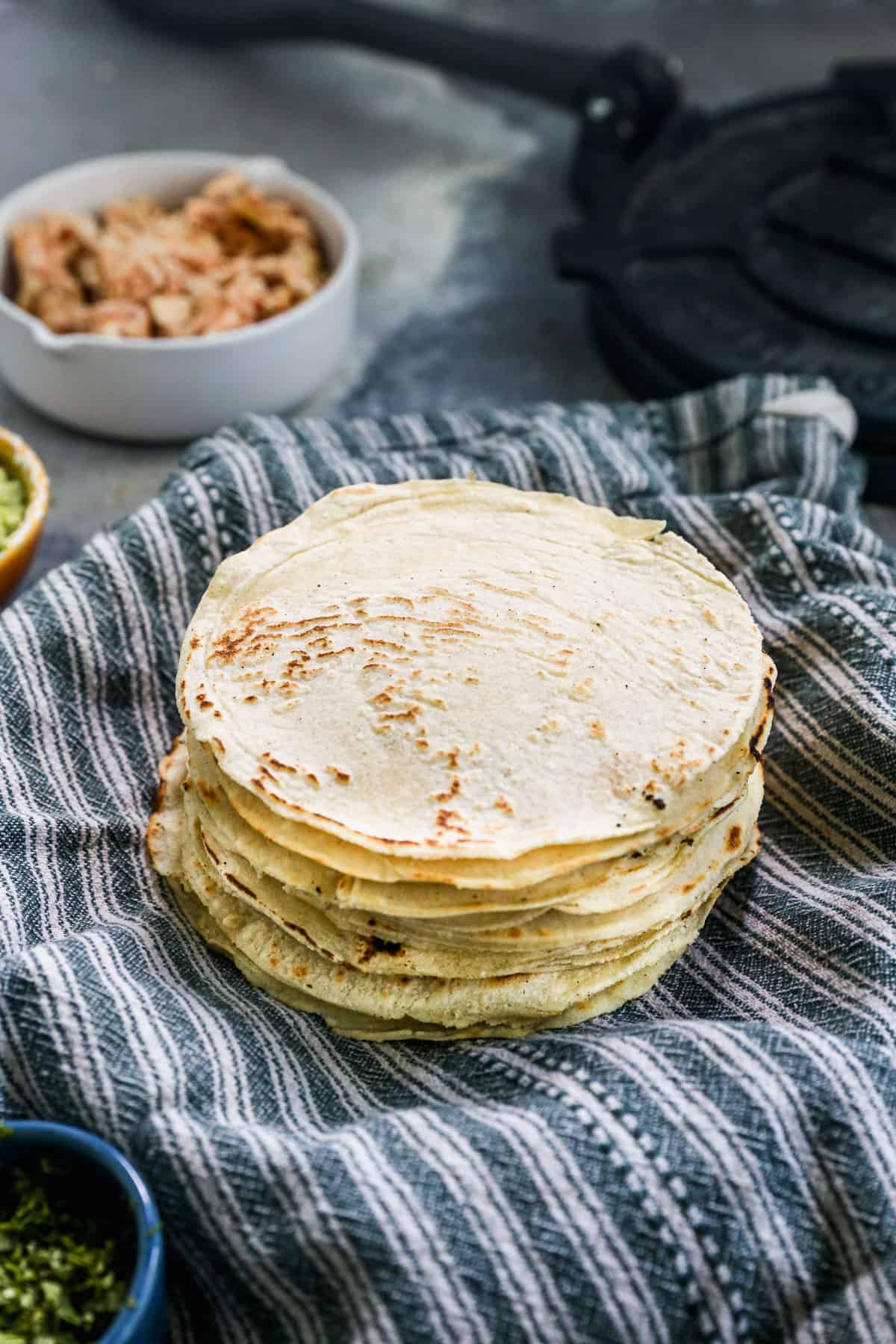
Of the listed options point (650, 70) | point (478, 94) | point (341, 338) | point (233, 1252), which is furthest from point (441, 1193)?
point (478, 94)

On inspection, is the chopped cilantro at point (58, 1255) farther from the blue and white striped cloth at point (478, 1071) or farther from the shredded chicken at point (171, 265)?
the shredded chicken at point (171, 265)

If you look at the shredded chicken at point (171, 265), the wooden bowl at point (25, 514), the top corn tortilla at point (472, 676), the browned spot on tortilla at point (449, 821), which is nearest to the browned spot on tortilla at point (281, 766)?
the top corn tortilla at point (472, 676)

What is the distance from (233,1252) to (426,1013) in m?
0.23

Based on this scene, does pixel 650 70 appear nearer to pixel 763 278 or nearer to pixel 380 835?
pixel 763 278

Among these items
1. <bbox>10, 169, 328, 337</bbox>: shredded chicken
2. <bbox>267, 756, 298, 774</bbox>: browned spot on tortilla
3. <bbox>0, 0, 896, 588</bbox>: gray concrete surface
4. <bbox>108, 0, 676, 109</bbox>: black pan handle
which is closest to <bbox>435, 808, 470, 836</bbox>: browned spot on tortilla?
<bbox>267, 756, 298, 774</bbox>: browned spot on tortilla

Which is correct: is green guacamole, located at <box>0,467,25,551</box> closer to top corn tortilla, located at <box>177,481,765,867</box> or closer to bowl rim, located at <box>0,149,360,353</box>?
bowl rim, located at <box>0,149,360,353</box>

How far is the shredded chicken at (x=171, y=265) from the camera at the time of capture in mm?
1928

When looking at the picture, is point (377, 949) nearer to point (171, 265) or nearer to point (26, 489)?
point (26, 489)

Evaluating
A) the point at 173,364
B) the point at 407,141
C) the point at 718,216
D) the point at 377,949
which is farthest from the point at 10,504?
the point at 407,141

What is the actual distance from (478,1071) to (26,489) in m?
0.91

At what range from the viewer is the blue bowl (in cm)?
88

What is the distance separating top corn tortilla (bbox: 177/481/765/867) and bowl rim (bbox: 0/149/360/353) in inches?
25.1

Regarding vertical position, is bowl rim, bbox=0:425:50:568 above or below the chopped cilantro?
above

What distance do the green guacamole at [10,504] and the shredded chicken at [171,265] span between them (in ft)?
1.14
